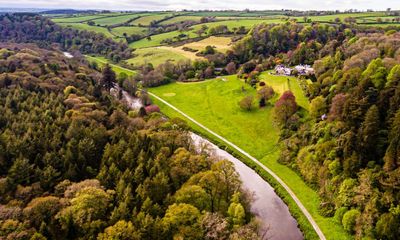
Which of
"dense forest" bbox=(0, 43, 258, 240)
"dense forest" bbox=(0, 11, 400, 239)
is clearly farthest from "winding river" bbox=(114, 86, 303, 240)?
"dense forest" bbox=(0, 11, 400, 239)

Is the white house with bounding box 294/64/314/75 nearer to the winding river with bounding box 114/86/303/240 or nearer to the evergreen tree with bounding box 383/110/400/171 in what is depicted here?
the winding river with bounding box 114/86/303/240

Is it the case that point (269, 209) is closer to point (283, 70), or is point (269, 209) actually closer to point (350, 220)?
point (350, 220)

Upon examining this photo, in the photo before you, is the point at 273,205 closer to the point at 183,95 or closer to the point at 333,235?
the point at 333,235

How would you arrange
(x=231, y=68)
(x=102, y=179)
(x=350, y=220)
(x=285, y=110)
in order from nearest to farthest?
(x=102, y=179)
(x=350, y=220)
(x=285, y=110)
(x=231, y=68)

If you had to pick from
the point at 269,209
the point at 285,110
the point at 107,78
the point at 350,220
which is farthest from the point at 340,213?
the point at 107,78

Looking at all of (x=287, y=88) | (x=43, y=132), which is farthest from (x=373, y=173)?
(x=43, y=132)
